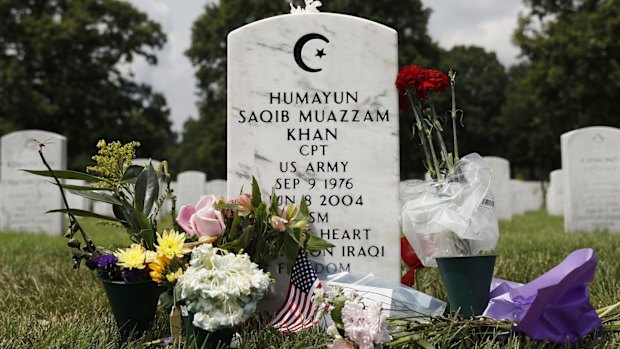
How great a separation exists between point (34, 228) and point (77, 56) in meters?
15.9

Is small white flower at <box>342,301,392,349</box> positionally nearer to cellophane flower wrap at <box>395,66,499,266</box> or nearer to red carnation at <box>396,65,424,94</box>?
cellophane flower wrap at <box>395,66,499,266</box>

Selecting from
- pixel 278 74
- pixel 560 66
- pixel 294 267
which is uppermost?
pixel 560 66

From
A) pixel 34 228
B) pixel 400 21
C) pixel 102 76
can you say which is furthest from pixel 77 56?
pixel 34 228

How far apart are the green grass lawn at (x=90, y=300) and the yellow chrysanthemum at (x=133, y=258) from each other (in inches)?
10.1

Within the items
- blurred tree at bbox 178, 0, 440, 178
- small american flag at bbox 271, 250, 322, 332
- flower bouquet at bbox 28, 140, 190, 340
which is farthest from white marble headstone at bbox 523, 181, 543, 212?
flower bouquet at bbox 28, 140, 190, 340

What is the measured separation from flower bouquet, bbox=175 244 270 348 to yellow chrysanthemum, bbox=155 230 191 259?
0.11 metres

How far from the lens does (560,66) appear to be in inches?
665

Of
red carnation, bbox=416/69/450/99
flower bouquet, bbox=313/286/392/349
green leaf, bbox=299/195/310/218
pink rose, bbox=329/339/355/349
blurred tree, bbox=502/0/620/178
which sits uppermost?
blurred tree, bbox=502/0/620/178

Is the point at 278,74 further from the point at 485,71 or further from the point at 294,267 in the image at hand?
the point at 485,71

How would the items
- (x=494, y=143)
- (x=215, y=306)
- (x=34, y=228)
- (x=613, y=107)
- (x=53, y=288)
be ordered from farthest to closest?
(x=494, y=143) < (x=613, y=107) < (x=34, y=228) < (x=53, y=288) < (x=215, y=306)

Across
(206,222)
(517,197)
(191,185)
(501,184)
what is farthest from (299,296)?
(517,197)

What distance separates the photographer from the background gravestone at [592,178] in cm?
750

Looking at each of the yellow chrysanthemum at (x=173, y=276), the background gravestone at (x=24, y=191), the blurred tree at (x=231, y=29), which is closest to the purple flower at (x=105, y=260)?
the yellow chrysanthemum at (x=173, y=276)

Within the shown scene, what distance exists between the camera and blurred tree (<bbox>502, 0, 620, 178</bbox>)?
52.4ft
